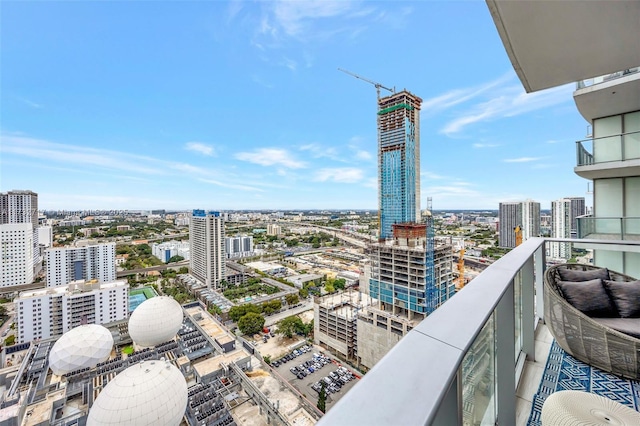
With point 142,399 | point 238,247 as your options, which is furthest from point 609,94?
point 238,247

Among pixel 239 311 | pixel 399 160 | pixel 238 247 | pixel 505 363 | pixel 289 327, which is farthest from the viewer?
pixel 238 247

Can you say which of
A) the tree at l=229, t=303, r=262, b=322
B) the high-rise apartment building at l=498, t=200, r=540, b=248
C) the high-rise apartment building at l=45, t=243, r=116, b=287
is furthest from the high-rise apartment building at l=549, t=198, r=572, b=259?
the high-rise apartment building at l=45, t=243, r=116, b=287

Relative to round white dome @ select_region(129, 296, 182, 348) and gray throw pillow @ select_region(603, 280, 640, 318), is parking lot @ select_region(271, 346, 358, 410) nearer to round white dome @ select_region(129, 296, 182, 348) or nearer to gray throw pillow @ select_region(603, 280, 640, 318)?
round white dome @ select_region(129, 296, 182, 348)

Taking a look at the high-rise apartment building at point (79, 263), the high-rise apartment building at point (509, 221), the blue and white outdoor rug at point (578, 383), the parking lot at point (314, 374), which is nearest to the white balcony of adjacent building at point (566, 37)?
the blue and white outdoor rug at point (578, 383)

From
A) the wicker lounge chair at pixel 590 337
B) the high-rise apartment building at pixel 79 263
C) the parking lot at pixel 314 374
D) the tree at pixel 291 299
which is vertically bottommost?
the parking lot at pixel 314 374

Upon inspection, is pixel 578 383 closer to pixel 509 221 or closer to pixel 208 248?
pixel 509 221

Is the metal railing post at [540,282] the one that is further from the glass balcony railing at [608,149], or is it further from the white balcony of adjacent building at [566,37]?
the glass balcony railing at [608,149]

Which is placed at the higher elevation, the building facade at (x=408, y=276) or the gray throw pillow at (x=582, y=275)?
the gray throw pillow at (x=582, y=275)
